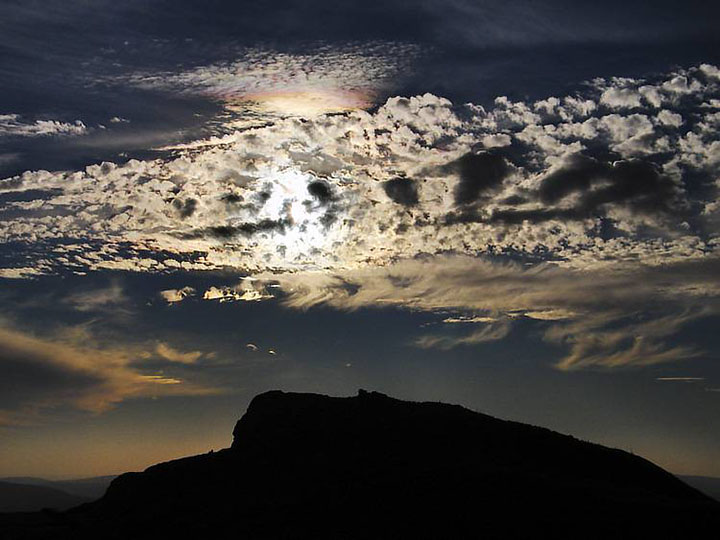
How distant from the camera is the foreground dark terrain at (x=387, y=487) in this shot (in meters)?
58.4

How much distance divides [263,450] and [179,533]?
1681 centimetres

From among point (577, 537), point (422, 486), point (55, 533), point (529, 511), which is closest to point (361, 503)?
point (422, 486)

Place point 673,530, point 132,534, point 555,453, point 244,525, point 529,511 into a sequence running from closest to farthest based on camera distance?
point 673,530 → point 529,511 → point 244,525 → point 132,534 → point 555,453

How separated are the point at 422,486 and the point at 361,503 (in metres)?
6.11

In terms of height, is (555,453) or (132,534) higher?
(555,453)

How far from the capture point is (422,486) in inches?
2616

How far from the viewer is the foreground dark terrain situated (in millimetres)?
58438

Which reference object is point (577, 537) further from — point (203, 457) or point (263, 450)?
point (203, 457)

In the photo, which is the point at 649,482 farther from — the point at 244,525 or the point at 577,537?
the point at 244,525

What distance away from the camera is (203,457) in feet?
285

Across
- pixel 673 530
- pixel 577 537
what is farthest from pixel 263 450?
pixel 673 530

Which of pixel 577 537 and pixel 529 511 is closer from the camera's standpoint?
pixel 577 537

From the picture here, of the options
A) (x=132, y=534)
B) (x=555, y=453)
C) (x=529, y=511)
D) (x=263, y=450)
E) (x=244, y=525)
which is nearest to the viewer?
(x=529, y=511)

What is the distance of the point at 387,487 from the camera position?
67875 mm
